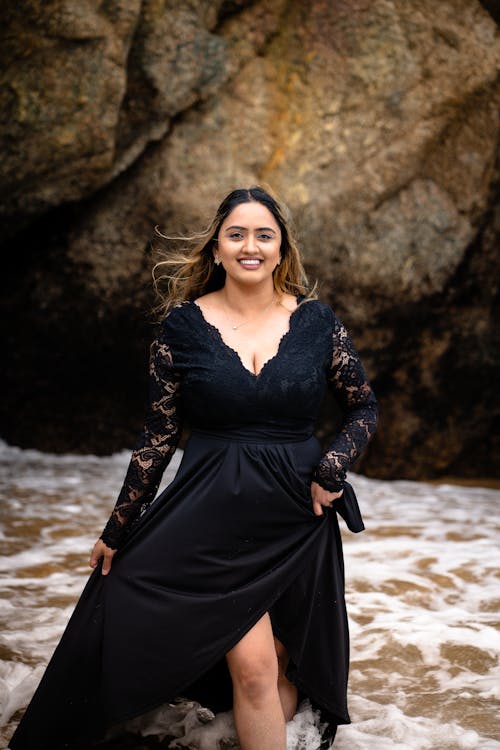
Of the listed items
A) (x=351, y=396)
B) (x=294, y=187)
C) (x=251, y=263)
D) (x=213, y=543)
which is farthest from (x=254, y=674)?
(x=294, y=187)

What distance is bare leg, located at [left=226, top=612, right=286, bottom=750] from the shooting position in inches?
77.7

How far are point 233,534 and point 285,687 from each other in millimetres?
507

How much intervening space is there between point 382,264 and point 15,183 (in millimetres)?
2473

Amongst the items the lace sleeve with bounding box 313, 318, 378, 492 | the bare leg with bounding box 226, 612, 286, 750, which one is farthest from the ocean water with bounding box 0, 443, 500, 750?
the lace sleeve with bounding box 313, 318, 378, 492

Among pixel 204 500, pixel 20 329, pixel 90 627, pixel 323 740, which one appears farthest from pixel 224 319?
pixel 20 329

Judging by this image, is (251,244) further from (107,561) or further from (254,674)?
(254,674)

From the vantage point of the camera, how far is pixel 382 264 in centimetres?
572

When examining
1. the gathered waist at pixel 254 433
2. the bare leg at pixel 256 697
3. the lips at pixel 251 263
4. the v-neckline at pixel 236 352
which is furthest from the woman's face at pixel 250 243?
the bare leg at pixel 256 697

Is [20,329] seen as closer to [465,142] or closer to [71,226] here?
[71,226]

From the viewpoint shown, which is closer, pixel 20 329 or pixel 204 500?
pixel 204 500

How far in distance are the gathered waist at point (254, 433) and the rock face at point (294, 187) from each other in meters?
3.06

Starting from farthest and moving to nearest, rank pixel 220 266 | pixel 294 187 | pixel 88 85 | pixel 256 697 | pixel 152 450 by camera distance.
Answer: pixel 294 187 → pixel 88 85 → pixel 220 266 → pixel 152 450 → pixel 256 697

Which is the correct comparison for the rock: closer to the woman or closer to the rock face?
the rock face

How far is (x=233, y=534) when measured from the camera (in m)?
2.08
